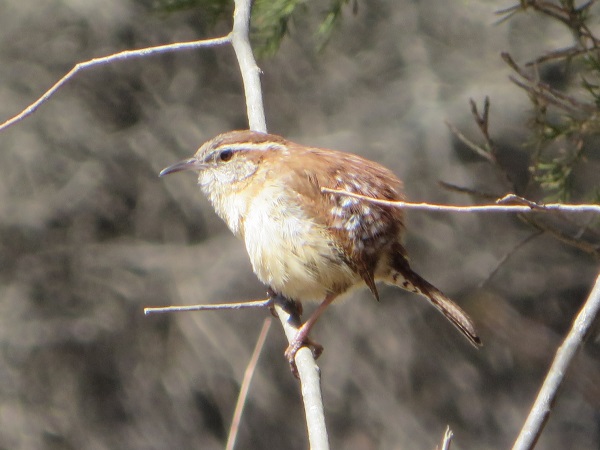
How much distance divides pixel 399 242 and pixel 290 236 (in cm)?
49

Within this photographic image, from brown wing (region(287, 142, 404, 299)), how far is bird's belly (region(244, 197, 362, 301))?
0.05 metres

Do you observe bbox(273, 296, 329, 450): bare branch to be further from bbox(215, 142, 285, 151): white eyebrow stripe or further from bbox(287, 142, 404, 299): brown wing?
bbox(215, 142, 285, 151): white eyebrow stripe

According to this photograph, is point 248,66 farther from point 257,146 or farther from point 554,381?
point 554,381

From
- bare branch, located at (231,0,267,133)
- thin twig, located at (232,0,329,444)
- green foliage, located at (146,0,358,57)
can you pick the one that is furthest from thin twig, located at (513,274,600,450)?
green foliage, located at (146,0,358,57)

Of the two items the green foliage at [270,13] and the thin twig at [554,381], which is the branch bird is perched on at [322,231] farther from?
the thin twig at [554,381]

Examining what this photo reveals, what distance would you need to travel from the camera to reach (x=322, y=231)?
3773 mm

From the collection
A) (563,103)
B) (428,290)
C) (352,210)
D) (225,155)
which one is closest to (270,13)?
(225,155)

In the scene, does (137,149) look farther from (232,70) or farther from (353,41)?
(353,41)

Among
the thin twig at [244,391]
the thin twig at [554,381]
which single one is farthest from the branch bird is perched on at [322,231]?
the thin twig at [554,381]

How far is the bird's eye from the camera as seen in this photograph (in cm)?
424

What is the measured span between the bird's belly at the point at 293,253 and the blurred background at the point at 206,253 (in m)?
4.19

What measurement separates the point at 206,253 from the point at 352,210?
182 inches

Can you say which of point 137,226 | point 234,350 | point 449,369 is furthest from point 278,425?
point 137,226

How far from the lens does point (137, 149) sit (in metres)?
8.30
